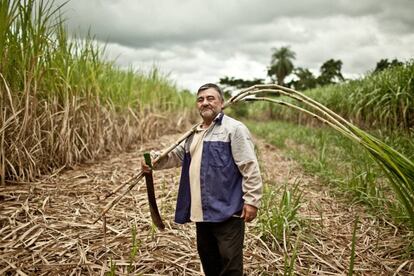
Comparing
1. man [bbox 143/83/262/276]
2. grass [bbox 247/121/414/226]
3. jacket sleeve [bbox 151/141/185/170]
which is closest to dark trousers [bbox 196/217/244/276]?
man [bbox 143/83/262/276]

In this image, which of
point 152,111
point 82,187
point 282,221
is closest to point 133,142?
point 152,111

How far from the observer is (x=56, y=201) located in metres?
2.70

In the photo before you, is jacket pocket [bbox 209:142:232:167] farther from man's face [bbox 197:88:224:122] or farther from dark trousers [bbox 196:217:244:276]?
dark trousers [bbox 196:217:244:276]

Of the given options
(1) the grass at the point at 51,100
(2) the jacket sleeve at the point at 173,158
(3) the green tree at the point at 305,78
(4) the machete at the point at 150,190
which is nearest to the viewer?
(4) the machete at the point at 150,190

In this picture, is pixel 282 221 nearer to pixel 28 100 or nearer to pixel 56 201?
pixel 56 201

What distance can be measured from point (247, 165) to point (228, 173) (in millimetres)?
113

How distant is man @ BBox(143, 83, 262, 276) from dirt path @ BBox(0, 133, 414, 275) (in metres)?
0.39

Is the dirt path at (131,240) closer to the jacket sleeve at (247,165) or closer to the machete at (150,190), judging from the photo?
the machete at (150,190)

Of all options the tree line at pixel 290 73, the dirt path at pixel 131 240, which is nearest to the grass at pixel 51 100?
the dirt path at pixel 131 240

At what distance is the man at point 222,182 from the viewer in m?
1.61

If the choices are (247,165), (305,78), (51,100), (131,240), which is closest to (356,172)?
(247,165)

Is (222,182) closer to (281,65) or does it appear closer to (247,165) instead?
(247,165)

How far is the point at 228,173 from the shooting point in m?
1.65

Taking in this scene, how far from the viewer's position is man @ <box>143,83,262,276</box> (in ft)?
5.28
